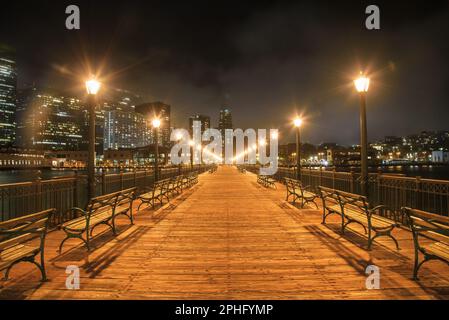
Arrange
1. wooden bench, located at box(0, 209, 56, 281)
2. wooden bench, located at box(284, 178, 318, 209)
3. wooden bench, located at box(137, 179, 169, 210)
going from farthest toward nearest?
1. wooden bench, located at box(137, 179, 169, 210)
2. wooden bench, located at box(284, 178, 318, 209)
3. wooden bench, located at box(0, 209, 56, 281)

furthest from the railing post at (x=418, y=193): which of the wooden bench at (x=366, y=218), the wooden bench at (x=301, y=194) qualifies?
the wooden bench at (x=301, y=194)

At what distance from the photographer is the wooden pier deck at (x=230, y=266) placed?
4121 mm

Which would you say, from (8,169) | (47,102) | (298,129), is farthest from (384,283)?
(47,102)

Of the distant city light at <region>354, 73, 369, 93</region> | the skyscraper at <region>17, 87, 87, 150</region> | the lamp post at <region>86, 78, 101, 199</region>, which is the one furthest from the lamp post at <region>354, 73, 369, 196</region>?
the skyscraper at <region>17, 87, 87, 150</region>

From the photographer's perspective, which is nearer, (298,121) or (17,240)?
(17,240)

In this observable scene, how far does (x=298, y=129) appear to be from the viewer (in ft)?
58.5

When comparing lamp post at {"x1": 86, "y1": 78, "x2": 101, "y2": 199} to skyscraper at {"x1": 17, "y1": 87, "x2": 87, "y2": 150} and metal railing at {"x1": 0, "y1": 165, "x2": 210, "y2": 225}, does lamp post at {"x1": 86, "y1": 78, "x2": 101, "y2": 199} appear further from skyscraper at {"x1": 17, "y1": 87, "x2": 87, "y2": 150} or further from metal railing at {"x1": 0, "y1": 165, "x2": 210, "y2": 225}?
skyscraper at {"x1": 17, "y1": 87, "x2": 87, "y2": 150}

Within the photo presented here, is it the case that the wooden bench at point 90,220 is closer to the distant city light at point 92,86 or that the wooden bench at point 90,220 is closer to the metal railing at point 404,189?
the distant city light at point 92,86

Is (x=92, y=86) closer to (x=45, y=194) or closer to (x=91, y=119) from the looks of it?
(x=91, y=119)

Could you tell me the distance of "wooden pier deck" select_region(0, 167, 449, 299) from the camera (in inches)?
162

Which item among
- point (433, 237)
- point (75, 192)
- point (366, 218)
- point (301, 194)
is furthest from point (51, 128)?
point (433, 237)

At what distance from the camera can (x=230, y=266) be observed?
5074 millimetres
